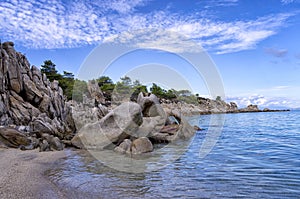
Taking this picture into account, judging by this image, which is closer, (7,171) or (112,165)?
(7,171)

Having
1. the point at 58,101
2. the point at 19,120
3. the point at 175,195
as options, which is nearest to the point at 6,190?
the point at 175,195

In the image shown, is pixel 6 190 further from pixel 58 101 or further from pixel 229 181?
pixel 58 101

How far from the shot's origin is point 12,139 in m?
13.9

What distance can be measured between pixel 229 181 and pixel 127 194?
3029 mm

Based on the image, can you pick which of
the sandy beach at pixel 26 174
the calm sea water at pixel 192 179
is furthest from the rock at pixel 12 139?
the calm sea water at pixel 192 179

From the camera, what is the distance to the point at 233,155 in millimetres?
12156

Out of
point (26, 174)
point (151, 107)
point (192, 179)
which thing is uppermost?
point (151, 107)

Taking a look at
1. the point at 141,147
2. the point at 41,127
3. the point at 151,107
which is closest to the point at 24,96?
the point at 41,127

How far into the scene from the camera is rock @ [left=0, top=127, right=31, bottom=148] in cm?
1377

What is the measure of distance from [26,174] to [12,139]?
668 centimetres

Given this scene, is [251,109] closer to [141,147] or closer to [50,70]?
[50,70]

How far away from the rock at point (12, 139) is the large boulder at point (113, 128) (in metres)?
2.69

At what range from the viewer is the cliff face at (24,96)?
22.7 metres

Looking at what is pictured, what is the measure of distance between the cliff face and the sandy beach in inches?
388
